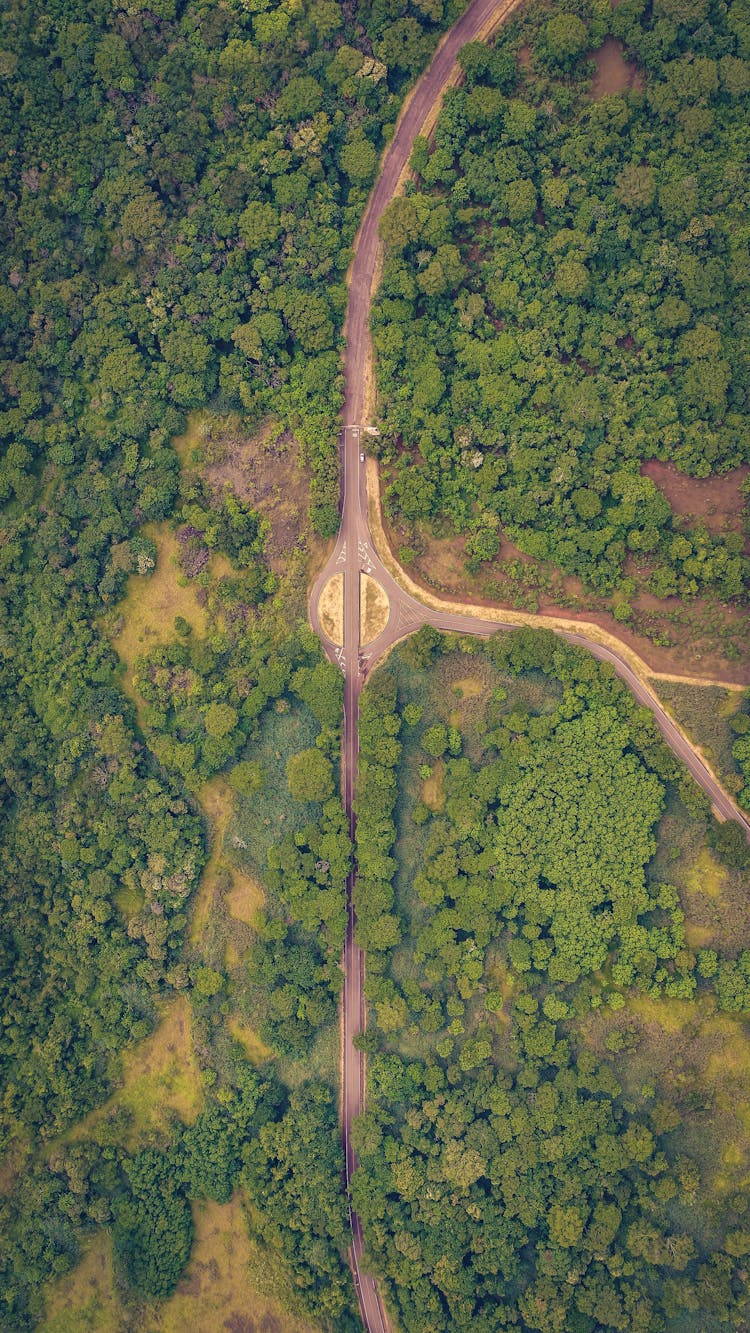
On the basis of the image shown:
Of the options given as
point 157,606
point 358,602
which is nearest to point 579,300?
point 358,602

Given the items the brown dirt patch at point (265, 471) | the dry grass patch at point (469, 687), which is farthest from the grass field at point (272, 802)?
the brown dirt patch at point (265, 471)

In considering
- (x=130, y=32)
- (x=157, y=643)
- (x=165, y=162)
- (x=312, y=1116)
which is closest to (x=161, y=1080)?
(x=312, y=1116)

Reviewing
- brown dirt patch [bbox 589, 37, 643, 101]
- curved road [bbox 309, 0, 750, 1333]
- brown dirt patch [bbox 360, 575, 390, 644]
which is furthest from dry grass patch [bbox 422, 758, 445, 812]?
brown dirt patch [bbox 589, 37, 643, 101]

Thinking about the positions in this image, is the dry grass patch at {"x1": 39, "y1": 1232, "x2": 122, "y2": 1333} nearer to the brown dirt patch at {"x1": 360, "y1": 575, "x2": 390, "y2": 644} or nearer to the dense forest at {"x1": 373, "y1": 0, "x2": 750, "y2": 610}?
the brown dirt patch at {"x1": 360, "y1": 575, "x2": 390, "y2": 644}

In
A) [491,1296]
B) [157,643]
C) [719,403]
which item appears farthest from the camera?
[157,643]

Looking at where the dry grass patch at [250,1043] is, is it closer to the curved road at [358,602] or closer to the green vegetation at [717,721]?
the curved road at [358,602]

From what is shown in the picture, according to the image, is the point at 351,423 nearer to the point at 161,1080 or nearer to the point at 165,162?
the point at 165,162
